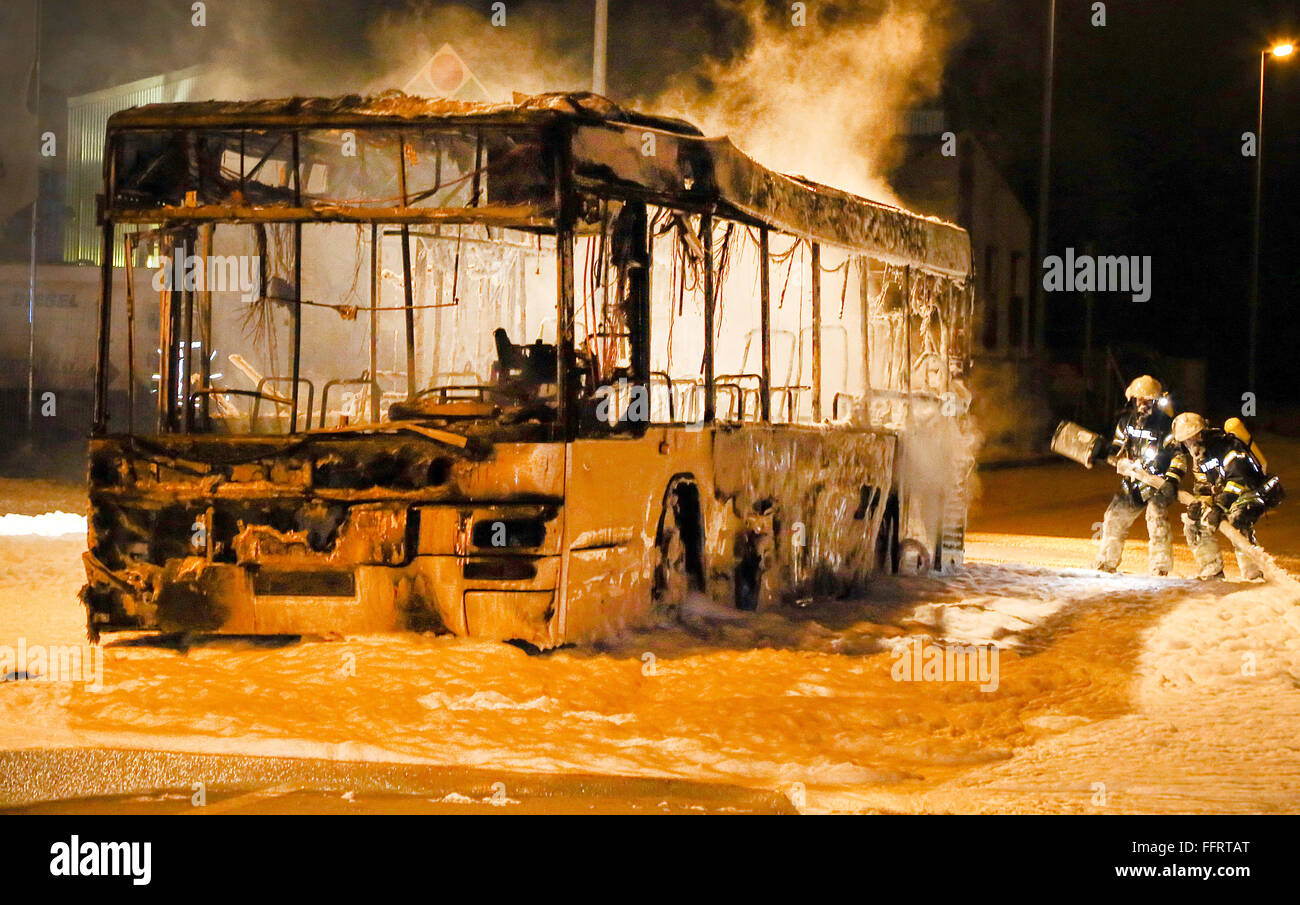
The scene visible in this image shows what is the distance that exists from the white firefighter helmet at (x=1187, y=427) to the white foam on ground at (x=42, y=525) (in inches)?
447

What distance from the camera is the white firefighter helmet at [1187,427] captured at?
1359 centimetres

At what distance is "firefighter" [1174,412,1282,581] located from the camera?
12961 mm

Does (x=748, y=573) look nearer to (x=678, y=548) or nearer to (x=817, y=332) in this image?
(x=678, y=548)

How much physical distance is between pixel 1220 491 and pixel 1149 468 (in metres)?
0.97

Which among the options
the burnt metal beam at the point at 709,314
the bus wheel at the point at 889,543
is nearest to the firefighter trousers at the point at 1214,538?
the bus wheel at the point at 889,543

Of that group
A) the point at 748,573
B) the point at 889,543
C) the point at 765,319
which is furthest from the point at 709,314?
the point at 889,543

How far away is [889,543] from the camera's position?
13.2 metres

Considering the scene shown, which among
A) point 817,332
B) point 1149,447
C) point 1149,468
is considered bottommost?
point 1149,468

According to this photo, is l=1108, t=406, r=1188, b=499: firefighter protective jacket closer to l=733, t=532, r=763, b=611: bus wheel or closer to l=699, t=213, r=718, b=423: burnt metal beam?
l=733, t=532, r=763, b=611: bus wheel

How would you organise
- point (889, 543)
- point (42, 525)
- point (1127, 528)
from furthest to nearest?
point (42, 525), point (1127, 528), point (889, 543)

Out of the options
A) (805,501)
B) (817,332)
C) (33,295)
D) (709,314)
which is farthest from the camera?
(33,295)

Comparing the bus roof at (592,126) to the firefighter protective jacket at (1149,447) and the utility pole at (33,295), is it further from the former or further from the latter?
the utility pole at (33,295)

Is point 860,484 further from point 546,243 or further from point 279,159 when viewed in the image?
point 279,159

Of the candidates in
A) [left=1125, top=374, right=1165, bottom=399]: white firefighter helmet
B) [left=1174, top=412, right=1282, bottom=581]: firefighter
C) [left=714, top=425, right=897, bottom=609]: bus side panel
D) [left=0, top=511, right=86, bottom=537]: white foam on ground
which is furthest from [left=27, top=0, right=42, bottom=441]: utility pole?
[left=1174, top=412, right=1282, bottom=581]: firefighter
